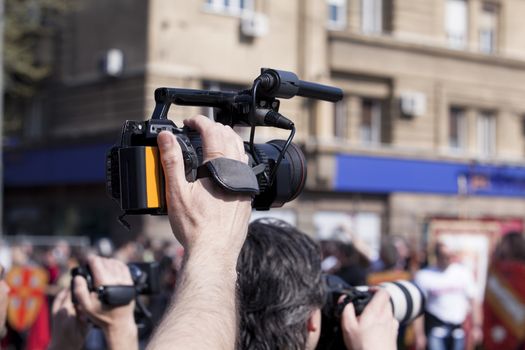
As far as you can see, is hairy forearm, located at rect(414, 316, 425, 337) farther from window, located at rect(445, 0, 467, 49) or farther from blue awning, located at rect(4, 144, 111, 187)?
window, located at rect(445, 0, 467, 49)

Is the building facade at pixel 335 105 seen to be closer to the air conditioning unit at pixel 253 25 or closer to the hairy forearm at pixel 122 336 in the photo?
the air conditioning unit at pixel 253 25

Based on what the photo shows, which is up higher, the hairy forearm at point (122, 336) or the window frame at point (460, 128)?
the window frame at point (460, 128)

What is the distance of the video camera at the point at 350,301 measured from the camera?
291 centimetres

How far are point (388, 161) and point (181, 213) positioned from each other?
21.3 metres

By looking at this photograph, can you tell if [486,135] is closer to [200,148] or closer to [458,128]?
[458,128]

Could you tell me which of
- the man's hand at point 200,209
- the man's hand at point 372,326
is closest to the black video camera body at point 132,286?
the man's hand at point 372,326

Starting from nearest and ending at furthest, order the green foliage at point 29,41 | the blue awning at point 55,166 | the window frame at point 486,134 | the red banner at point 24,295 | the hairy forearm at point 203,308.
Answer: the hairy forearm at point 203,308 → the red banner at point 24,295 → the blue awning at point 55,166 → the green foliage at point 29,41 → the window frame at point 486,134

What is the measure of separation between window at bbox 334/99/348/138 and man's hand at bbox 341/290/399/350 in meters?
20.5

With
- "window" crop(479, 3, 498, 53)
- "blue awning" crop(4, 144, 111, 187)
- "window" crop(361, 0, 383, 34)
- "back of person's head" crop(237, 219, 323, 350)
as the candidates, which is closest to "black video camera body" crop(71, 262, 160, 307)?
"back of person's head" crop(237, 219, 323, 350)

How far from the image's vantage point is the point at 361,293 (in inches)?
115

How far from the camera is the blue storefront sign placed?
2259 centimetres

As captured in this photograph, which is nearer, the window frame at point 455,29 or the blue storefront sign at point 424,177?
the blue storefront sign at point 424,177

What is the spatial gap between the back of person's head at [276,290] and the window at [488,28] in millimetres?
23927

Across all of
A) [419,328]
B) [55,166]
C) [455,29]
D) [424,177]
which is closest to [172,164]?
[419,328]
